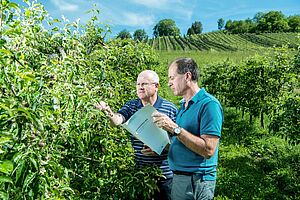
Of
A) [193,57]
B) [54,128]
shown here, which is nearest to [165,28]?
[193,57]

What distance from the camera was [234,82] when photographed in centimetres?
1323

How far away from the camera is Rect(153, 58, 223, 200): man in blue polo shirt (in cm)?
253

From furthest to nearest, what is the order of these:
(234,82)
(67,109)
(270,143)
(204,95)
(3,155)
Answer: (234,82) → (270,143) → (204,95) → (67,109) → (3,155)

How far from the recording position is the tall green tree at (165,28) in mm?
118062

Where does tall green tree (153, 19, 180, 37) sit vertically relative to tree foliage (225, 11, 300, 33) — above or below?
above

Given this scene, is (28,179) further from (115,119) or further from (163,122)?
(115,119)

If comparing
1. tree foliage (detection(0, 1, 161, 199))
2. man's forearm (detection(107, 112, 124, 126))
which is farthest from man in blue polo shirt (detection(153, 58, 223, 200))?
man's forearm (detection(107, 112, 124, 126))

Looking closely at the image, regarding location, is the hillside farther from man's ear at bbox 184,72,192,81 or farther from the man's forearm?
man's ear at bbox 184,72,192,81

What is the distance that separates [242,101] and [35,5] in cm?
1001

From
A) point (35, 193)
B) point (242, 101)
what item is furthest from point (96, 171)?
point (242, 101)

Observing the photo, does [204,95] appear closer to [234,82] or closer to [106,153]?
[106,153]

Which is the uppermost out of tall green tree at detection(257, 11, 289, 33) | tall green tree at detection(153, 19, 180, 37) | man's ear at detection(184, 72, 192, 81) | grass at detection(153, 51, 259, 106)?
tall green tree at detection(153, 19, 180, 37)

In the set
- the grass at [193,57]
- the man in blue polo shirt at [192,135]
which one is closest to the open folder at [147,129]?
the man in blue polo shirt at [192,135]

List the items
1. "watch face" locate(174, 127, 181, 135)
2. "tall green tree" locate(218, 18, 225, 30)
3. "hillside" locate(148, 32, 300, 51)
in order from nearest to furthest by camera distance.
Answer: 1. "watch face" locate(174, 127, 181, 135)
2. "hillside" locate(148, 32, 300, 51)
3. "tall green tree" locate(218, 18, 225, 30)
